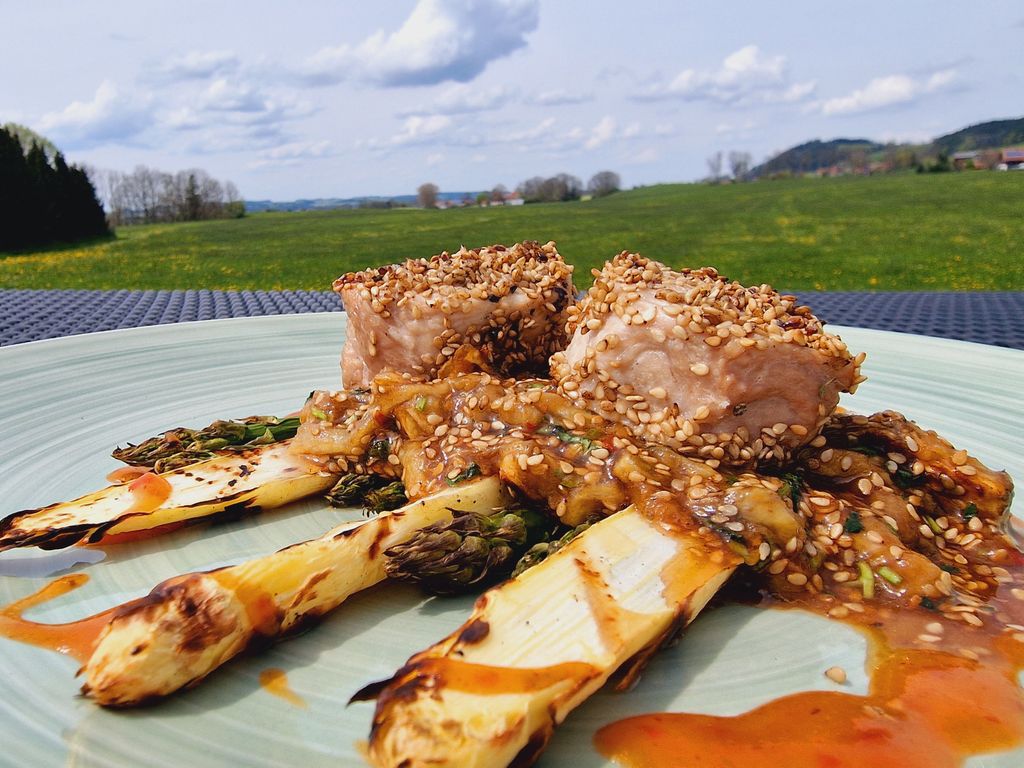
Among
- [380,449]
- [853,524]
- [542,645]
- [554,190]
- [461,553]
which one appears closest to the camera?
[542,645]

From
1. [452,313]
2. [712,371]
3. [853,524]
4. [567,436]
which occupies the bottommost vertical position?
[853,524]

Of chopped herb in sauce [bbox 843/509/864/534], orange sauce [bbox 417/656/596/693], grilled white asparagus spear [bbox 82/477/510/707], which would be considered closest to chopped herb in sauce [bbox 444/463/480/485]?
grilled white asparagus spear [bbox 82/477/510/707]

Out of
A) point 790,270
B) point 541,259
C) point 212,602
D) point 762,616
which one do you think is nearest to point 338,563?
point 212,602

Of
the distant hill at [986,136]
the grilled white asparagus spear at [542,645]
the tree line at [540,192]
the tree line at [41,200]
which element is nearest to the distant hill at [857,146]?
the distant hill at [986,136]

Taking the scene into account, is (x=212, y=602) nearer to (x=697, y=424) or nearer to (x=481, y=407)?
(x=481, y=407)

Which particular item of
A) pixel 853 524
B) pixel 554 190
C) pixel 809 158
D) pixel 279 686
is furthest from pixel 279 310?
pixel 809 158

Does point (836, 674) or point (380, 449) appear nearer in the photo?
point (836, 674)

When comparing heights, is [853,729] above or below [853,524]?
below

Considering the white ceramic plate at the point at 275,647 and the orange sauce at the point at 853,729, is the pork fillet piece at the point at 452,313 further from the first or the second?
the orange sauce at the point at 853,729

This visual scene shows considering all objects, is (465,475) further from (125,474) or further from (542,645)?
(125,474)
